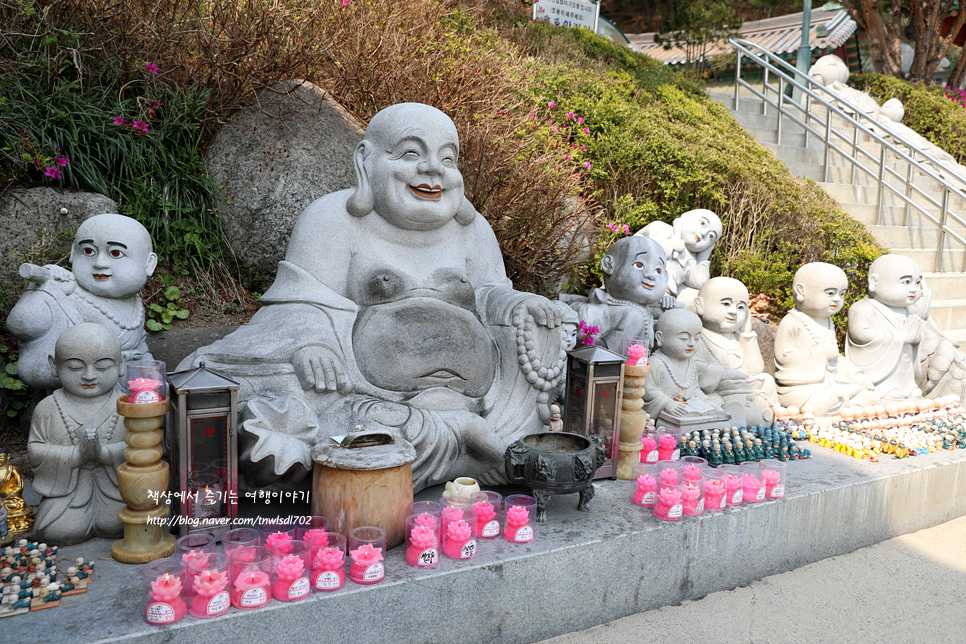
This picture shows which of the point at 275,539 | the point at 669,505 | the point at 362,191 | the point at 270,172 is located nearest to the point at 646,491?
the point at 669,505

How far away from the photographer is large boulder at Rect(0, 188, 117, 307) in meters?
4.23

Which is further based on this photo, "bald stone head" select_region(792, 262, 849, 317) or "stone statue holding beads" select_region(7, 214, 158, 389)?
"bald stone head" select_region(792, 262, 849, 317)

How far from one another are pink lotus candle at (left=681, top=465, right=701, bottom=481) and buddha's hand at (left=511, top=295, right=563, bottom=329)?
0.86 meters

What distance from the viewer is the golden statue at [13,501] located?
278 centimetres

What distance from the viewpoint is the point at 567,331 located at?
3508 millimetres

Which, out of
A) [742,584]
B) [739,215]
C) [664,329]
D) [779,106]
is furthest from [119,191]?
[779,106]

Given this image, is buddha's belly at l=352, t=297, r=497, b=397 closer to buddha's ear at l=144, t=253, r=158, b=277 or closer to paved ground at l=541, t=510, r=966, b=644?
buddha's ear at l=144, t=253, r=158, b=277

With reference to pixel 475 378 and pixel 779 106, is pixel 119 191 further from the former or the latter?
pixel 779 106

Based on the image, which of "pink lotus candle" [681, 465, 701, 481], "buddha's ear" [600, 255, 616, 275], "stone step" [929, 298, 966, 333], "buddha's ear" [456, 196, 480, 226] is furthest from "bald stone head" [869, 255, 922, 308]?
"buddha's ear" [456, 196, 480, 226]

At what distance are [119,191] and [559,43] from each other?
5588 mm

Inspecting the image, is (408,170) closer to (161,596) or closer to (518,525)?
(518,525)

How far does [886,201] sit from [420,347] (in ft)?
26.6

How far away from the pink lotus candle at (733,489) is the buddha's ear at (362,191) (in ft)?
6.76

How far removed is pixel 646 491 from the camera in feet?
10.4
